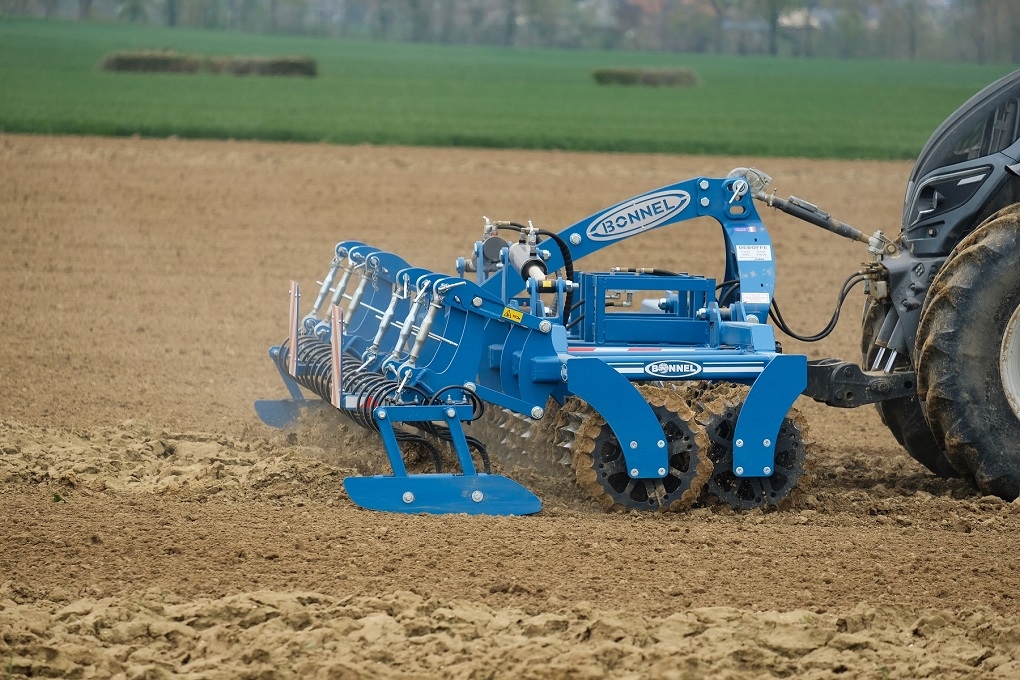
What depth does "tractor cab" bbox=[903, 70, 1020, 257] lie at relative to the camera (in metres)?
7.42

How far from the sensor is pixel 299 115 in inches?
1232

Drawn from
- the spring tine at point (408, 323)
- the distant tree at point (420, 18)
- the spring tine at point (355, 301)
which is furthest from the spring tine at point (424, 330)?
the distant tree at point (420, 18)

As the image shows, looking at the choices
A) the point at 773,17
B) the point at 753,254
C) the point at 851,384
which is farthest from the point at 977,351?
the point at 773,17

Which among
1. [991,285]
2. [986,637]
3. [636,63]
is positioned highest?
[636,63]

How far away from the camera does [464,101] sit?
39.3 meters

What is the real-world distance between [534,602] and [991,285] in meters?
3.08

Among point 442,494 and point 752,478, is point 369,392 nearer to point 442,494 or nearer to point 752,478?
point 442,494

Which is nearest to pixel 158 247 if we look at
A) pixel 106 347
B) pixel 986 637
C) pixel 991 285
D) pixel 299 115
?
pixel 106 347

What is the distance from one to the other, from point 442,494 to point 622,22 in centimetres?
7012

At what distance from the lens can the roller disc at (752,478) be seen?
7031 mm

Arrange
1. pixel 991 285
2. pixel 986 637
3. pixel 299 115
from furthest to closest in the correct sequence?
pixel 299 115
pixel 991 285
pixel 986 637

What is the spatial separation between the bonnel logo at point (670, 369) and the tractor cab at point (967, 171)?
172cm

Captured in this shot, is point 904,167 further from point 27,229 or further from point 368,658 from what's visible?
point 368,658

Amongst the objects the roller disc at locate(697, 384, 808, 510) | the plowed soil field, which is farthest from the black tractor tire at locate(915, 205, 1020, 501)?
the roller disc at locate(697, 384, 808, 510)
